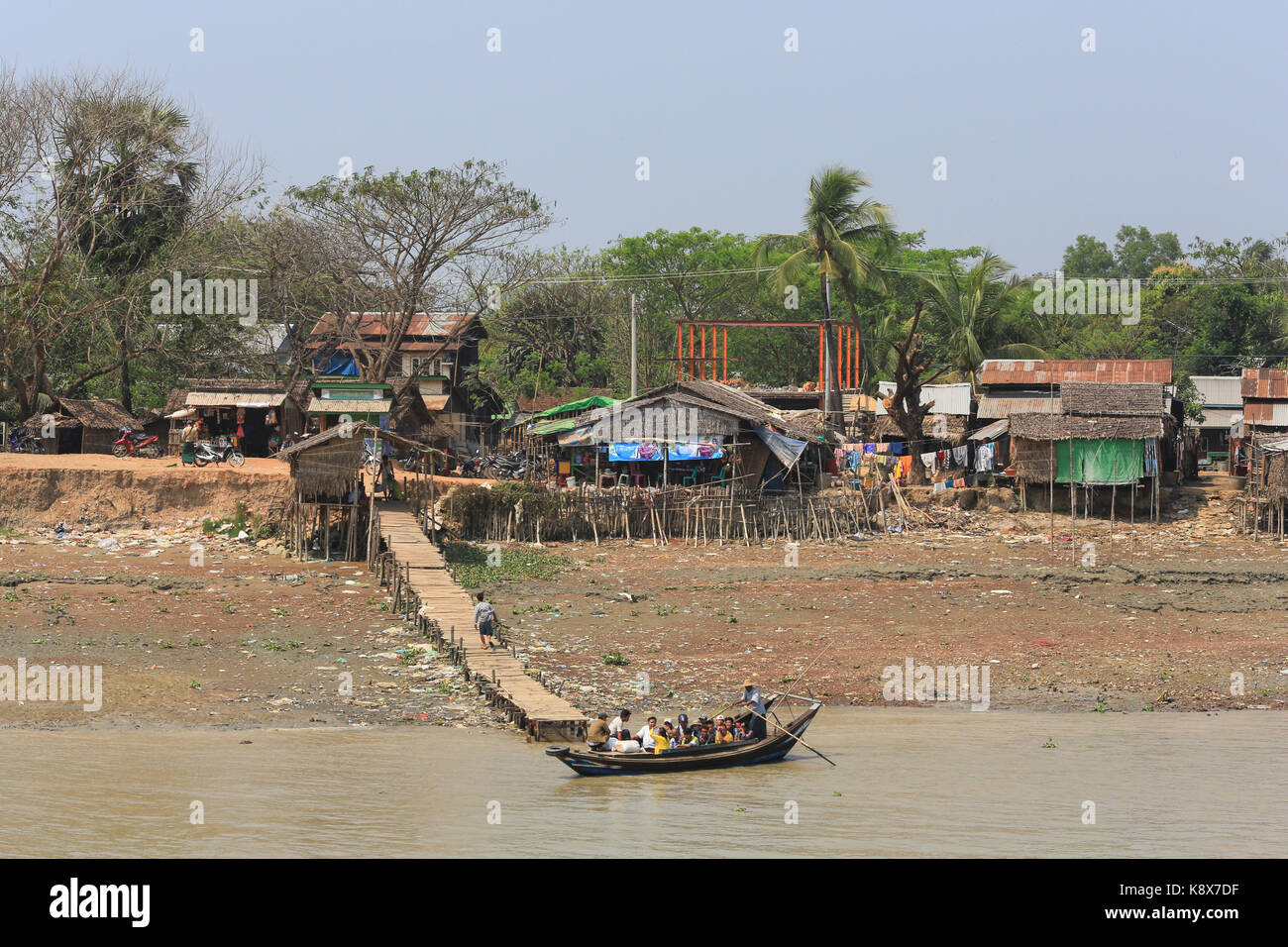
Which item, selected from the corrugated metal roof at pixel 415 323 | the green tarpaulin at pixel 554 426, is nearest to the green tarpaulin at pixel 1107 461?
the green tarpaulin at pixel 554 426

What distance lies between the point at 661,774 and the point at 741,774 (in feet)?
2.73

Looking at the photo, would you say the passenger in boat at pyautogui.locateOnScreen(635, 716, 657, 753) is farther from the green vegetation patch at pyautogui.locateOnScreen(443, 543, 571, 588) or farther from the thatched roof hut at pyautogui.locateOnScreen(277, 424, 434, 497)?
the thatched roof hut at pyautogui.locateOnScreen(277, 424, 434, 497)

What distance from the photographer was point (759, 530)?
28797mm

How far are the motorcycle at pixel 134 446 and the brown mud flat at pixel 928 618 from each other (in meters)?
11.7

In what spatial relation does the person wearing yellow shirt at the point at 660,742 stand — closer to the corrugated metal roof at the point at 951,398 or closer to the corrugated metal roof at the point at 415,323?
the corrugated metal roof at the point at 951,398

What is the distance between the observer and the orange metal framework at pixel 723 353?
125ft

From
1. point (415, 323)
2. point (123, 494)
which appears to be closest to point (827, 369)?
point (415, 323)

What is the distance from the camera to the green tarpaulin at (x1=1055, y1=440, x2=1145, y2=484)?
30.7 m

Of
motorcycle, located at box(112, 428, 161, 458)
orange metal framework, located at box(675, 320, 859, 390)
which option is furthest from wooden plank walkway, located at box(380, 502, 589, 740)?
orange metal framework, located at box(675, 320, 859, 390)

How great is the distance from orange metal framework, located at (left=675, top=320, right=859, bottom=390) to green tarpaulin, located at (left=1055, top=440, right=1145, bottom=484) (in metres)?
9.47
